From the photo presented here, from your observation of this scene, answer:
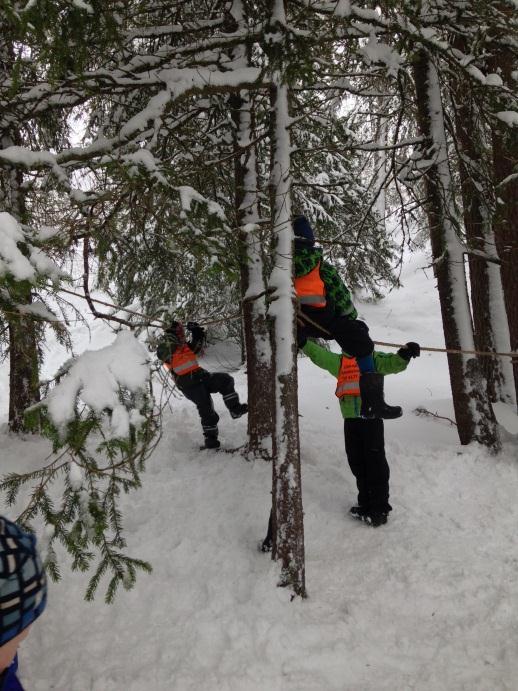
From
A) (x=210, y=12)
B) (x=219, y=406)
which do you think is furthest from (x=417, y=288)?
(x=210, y=12)

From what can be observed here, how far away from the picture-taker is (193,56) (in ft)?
14.0

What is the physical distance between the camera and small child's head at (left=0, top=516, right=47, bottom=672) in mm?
1255

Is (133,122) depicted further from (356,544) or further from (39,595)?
(356,544)

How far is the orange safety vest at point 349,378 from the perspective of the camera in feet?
14.7

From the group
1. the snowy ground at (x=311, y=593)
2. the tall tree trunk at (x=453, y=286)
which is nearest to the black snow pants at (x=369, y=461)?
the snowy ground at (x=311, y=593)

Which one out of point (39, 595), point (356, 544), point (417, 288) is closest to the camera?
point (39, 595)

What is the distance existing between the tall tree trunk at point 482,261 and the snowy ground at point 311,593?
48.2 inches

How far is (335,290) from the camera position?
4352 mm

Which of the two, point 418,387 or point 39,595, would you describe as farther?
point 418,387

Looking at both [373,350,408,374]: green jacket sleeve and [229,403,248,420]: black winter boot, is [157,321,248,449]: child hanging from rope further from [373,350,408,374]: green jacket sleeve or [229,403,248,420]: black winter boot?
[373,350,408,374]: green jacket sleeve

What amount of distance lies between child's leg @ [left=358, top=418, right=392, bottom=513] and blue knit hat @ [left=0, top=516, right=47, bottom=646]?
11.7 ft

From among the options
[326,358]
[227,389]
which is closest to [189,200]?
[326,358]

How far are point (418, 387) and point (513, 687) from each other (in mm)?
7345

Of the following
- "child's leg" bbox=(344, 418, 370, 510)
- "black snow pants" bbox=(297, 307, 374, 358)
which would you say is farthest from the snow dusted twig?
"black snow pants" bbox=(297, 307, 374, 358)
